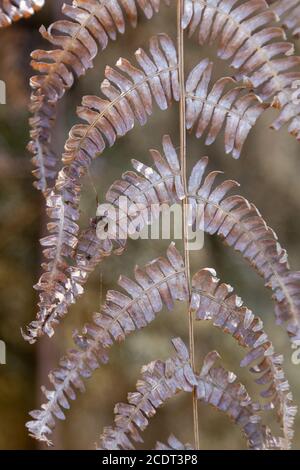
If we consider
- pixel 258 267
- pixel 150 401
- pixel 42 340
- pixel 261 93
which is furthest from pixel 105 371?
pixel 261 93

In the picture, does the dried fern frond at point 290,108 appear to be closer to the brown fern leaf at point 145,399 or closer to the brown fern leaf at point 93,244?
the brown fern leaf at point 93,244

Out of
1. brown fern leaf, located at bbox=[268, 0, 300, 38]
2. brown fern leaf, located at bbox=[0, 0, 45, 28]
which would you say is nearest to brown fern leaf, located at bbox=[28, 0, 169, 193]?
brown fern leaf, located at bbox=[0, 0, 45, 28]

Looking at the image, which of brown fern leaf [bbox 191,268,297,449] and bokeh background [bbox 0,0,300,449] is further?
bokeh background [bbox 0,0,300,449]

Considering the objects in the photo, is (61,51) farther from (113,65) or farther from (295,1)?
(113,65)

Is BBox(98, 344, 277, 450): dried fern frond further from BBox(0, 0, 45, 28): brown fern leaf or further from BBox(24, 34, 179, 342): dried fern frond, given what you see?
BBox(0, 0, 45, 28): brown fern leaf

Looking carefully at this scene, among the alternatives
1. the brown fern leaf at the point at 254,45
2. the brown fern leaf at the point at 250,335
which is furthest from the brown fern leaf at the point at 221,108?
the brown fern leaf at the point at 250,335

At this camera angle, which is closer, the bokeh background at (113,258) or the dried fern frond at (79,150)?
the dried fern frond at (79,150)
